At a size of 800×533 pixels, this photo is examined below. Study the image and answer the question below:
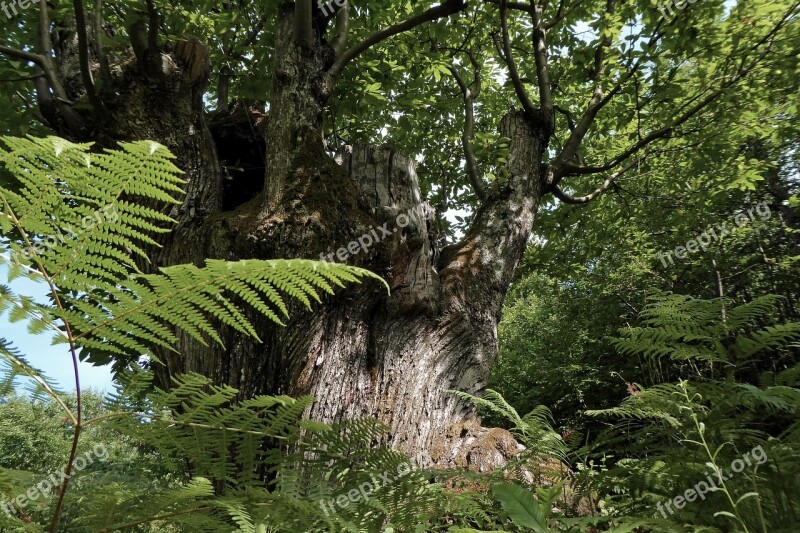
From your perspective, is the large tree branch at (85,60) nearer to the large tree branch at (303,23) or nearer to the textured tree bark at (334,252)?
the textured tree bark at (334,252)

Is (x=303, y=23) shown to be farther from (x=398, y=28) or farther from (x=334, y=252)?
(x=334, y=252)

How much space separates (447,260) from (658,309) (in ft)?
6.93

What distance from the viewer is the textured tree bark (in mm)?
2465

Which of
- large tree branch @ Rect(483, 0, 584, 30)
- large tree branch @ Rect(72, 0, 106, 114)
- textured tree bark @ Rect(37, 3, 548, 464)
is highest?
large tree branch @ Rect(483, 0, 584, 30)

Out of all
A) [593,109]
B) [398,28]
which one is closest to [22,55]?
[398,28]

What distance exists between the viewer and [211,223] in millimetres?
2895

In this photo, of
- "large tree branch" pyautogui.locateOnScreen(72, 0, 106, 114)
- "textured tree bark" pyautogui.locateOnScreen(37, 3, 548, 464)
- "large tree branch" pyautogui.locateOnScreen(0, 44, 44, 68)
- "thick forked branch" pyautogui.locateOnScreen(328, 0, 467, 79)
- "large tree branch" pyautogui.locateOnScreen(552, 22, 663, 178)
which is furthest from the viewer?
"large tree branch" pyautogui.locateOnScreen(552, 22, 663, 178)

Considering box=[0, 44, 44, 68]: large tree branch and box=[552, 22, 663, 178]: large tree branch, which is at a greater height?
box=[552, 22, 663, 178]: large tree branch

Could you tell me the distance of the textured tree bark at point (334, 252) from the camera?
2.46 meters

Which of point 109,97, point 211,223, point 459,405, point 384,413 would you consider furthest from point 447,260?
point 109,97

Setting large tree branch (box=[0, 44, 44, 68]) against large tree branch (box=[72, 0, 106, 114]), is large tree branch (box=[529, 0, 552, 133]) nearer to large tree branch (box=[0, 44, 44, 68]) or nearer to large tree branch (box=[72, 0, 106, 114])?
large tree branch (box=[72, 0, 106, 114])

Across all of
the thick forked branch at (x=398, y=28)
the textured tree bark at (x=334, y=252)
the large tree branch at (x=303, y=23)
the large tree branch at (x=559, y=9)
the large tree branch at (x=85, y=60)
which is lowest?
the textured tree bark at (x=334, y=252)

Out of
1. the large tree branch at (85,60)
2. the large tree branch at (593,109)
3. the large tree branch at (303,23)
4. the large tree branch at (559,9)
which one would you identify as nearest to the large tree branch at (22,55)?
the large tree branch at (85,60)

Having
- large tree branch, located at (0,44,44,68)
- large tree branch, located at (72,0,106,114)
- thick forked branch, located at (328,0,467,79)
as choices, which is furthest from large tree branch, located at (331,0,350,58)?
large tree branch, located at (0,44,44,68)
